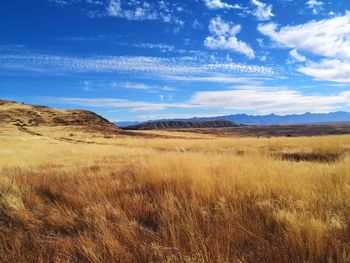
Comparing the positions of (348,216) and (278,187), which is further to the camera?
(278,187)

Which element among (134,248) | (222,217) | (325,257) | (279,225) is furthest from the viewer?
(222,217)

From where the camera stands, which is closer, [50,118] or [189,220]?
[189,220]

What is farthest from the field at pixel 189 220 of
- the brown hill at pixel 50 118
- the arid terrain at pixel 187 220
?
the brown hill at pixel 50 118

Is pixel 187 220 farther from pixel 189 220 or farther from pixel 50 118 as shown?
pixel 50 118

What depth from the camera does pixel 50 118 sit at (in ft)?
242

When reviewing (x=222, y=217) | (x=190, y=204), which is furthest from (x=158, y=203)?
(x=222, y=217)

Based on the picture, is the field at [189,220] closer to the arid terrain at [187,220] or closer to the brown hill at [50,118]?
the arid terrain at [187,220]

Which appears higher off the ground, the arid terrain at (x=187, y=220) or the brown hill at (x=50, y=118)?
the brown hill at (x=50, y=118)

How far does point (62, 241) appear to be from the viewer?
3607 mm

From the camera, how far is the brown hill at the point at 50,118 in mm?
67250

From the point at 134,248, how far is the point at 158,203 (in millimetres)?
1499

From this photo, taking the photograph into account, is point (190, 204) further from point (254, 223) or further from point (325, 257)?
point (325, 257)

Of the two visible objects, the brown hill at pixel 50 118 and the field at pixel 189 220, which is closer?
the field at pixel 189 220

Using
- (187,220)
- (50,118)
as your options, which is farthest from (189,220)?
(50,118)
